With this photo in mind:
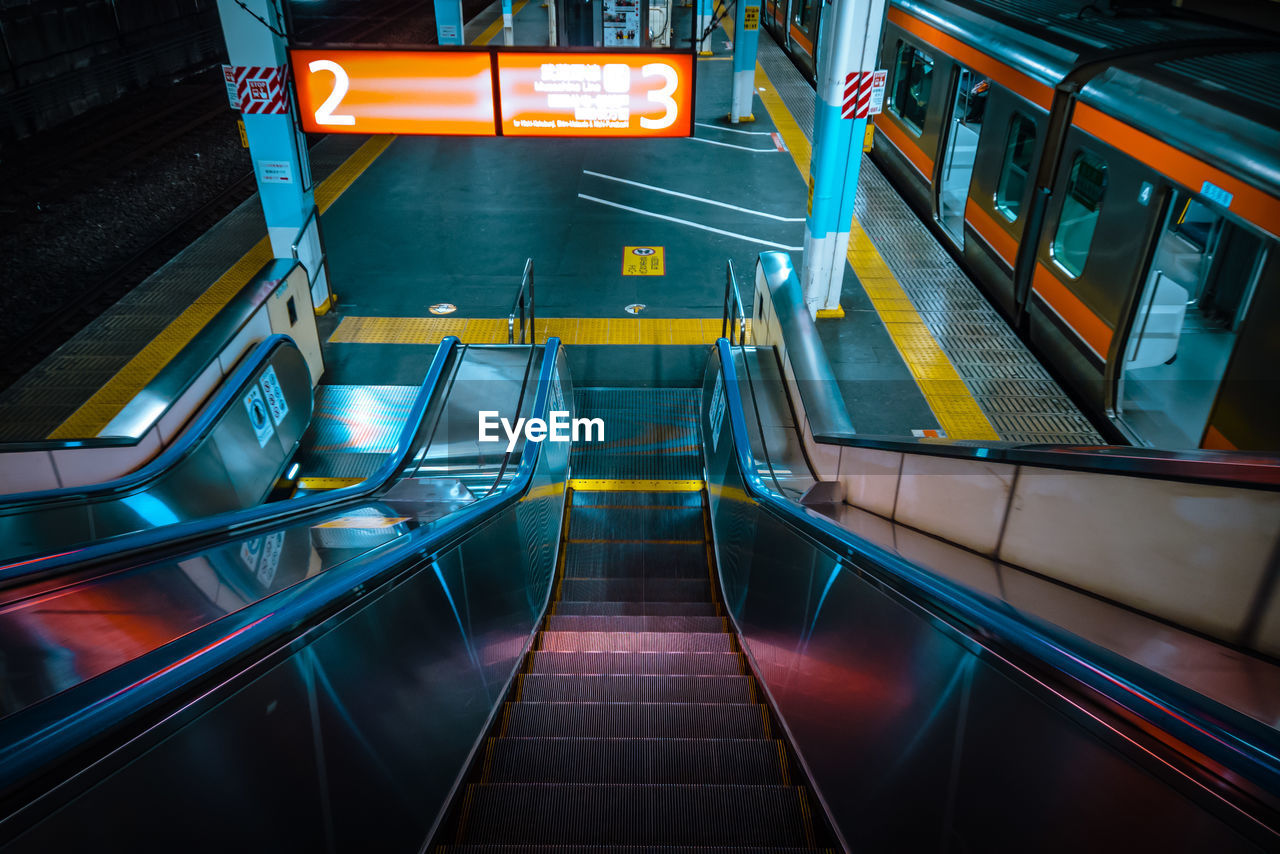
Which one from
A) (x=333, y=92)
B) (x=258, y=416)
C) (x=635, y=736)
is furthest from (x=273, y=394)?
(x=635, y=736)

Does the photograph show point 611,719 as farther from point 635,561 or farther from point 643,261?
point 643,261

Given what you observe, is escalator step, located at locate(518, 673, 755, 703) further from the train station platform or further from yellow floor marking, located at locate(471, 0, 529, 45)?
yellow floor marking, located at locate(471, 0, 529, 45)

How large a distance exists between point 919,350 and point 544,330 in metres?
3.68

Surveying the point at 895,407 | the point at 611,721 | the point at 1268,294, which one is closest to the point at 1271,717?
the point at 611,721

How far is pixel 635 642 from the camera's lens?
450cm

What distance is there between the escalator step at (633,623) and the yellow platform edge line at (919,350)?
114 inches

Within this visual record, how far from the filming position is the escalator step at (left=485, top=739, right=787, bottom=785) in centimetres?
312

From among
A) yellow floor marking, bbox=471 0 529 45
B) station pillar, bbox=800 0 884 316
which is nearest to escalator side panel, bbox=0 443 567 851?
station pillar, bbox=800 0 884 316

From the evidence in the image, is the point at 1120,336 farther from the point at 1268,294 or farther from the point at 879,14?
the point at 879,14

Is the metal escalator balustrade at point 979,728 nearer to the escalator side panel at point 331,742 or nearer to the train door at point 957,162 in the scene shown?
the escalator side panel at point 331,742

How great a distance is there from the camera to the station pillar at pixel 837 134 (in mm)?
7348

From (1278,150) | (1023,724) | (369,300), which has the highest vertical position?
(1278,150)

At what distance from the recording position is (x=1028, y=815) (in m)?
1.60

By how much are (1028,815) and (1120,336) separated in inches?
214
